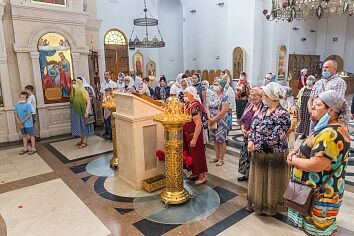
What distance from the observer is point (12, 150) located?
19.5 ft

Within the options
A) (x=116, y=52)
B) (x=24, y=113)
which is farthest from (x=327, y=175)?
(x=116, y=52)

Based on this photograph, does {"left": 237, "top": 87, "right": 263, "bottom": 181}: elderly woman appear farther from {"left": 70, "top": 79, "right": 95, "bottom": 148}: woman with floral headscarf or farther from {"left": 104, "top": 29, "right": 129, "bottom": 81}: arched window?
{"left": 104, "top": 29, "right": 129, "bottom": 81}: arched window

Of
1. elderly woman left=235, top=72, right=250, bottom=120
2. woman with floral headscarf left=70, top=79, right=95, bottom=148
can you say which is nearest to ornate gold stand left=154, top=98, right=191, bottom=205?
woman with floral headscarf left=70, top=79, right=95, bottom=148

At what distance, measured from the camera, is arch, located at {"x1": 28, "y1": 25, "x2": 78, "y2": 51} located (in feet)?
21.7

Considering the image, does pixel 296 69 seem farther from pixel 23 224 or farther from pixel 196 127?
pixel 23 224

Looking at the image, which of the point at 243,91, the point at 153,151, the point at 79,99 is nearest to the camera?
the point at 153,151

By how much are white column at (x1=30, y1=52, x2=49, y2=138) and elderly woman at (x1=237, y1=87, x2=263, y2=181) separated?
555 centimetres

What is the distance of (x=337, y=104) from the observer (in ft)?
5.72

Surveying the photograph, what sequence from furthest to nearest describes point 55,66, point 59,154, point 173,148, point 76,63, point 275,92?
point 76,63 < point 55,66 < point 59,154 < point 173,148 < point 275,92

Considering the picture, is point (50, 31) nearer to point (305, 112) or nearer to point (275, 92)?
point (275, 92)

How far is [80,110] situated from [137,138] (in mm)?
2881

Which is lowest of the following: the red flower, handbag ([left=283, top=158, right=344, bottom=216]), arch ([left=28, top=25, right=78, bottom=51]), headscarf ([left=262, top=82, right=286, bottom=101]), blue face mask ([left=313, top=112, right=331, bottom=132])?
the red flower

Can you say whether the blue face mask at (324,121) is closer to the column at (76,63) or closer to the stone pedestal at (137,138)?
the stone pedestal at (137,138)

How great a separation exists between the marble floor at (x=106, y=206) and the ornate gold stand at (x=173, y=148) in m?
0.20
